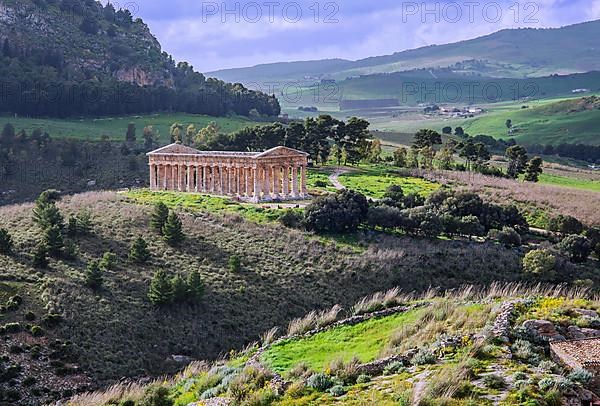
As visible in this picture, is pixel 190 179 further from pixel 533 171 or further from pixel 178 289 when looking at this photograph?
pixel 533 171

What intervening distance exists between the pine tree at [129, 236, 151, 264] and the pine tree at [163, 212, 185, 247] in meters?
3.38

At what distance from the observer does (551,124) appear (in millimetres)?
167000

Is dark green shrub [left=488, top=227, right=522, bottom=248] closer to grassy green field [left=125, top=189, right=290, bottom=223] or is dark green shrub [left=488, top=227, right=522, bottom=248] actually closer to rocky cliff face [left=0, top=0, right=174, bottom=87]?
grassy green field [left=125, top=189, right=290, bottom=223]

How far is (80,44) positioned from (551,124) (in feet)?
357

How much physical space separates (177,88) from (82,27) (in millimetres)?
30409

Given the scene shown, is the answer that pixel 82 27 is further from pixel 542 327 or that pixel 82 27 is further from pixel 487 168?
pixel 542 327

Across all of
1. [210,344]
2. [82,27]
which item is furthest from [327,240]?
[82,27]

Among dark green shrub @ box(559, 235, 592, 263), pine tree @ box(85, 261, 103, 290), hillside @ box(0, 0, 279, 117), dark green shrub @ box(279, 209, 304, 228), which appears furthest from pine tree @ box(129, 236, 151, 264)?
hillside @ box(0, 0, 279, 117)

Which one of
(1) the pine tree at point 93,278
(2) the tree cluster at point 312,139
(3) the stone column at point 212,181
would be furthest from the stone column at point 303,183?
(1) the pine tree at point 93,278

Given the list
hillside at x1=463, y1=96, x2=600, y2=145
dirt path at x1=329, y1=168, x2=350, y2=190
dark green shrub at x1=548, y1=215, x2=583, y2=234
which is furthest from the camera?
hillside at x1=463, y1=96, x2=600, y2=145

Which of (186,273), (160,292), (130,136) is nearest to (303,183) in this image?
(186,273)

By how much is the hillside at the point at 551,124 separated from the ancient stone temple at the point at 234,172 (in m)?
84.6

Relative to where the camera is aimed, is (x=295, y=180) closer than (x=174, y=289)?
No

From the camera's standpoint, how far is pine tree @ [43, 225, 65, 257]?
180 ft
